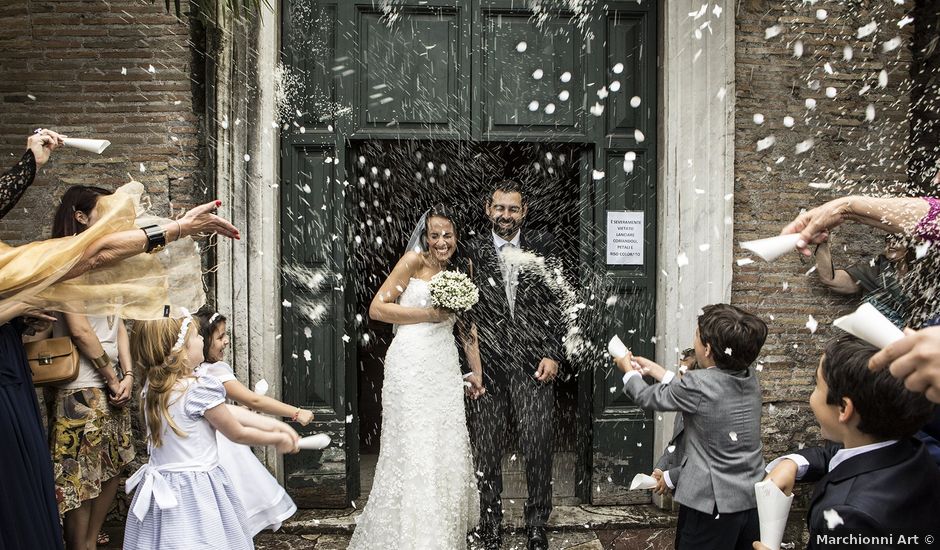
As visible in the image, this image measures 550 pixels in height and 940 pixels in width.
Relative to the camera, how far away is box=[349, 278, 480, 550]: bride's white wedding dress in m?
4.52

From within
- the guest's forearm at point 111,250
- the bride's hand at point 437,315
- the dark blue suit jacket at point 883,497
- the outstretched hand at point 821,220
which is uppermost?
the outstretched hand at point 821,220

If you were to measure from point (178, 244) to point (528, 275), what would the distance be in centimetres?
251

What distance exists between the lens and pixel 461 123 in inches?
222

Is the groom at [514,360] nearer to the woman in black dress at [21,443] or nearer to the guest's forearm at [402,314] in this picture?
the guest's forearm at [402,314]

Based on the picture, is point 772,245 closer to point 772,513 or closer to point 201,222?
point 772,513

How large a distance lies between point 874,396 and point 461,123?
416cm

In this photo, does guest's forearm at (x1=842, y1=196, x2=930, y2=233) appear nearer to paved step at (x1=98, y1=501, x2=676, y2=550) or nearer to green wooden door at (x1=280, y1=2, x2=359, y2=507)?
paved step at (x1=98, y1=501, x2=676, y2=550)

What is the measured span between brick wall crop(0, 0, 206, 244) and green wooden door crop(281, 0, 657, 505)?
→ 2.81 feet

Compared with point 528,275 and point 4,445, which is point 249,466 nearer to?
point 4,445

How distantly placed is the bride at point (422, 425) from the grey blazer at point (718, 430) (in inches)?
64.9

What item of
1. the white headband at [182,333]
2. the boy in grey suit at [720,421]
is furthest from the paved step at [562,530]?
the white headband at [182,333]

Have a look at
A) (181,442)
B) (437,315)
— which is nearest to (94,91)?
(437,315)

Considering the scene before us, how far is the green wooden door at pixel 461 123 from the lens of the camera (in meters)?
5.50

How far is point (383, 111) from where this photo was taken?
18.2 feet
